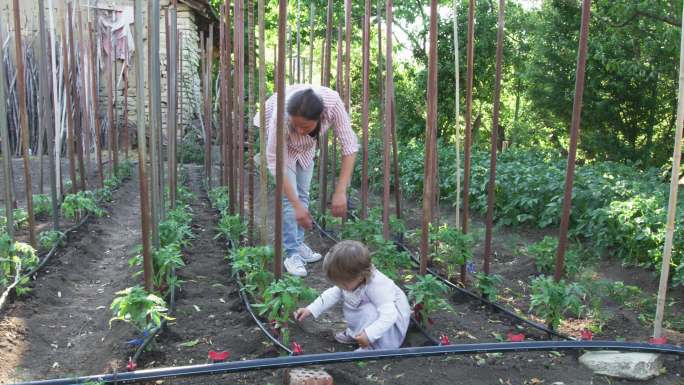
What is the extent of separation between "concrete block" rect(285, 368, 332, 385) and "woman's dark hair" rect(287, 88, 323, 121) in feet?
4.67

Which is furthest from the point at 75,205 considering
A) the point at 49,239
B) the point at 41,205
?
the point at 49,239

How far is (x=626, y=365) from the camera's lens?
2418 millimetres

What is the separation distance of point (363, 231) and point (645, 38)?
25.0ft

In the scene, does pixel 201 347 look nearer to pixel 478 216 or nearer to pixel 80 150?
pixel 80 150

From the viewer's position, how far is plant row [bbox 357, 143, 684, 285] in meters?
4.37

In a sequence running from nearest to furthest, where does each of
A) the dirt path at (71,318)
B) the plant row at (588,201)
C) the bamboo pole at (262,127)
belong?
the dirt path at (71,318)
the bamboo pole at (262,127)
the plant row at (588,201)

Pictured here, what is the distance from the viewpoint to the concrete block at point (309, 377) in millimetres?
2061

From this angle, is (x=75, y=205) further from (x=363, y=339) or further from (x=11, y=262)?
(x=363, y=339)

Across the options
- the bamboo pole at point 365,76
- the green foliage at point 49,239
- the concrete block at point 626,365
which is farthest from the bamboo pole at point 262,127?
the green foliage at point 49,239

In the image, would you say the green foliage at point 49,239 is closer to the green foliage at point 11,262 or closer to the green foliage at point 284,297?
the green foliage at point 11,262

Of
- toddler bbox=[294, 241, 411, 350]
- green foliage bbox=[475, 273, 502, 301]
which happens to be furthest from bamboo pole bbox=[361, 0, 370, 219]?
toddler bbox=[294, 241, 411, 350]

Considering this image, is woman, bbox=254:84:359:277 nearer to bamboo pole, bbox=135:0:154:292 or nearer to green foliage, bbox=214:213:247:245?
green foliage, bbox=214:213:247:245

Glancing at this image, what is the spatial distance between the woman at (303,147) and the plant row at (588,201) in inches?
83.5

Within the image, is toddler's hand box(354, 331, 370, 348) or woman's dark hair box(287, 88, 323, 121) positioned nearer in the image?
toddler's hand box(354, 331, 370, 348)
